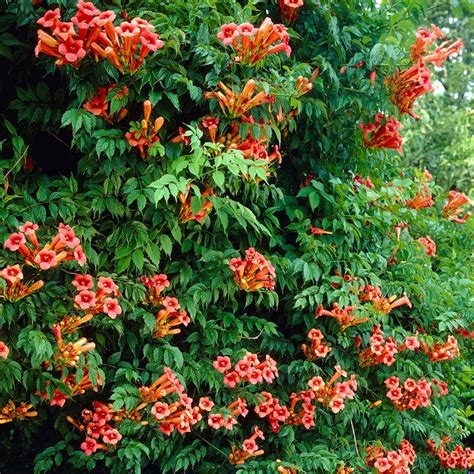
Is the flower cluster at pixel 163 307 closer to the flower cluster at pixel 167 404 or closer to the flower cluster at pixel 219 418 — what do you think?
the flower cluster at pixel 167 404

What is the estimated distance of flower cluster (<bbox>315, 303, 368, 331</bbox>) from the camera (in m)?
4.18

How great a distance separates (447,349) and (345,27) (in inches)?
88.3

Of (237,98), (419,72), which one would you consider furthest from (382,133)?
(237,98)

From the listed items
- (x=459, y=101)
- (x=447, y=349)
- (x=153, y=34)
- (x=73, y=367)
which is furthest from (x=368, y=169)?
(x=459, y=101)

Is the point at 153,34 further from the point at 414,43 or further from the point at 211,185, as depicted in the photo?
the point at 414,43

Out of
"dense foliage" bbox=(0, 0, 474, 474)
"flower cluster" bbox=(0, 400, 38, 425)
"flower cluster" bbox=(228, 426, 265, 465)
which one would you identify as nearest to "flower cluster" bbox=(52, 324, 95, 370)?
"dense foliage" bbox=(0, 0, 474, 474)

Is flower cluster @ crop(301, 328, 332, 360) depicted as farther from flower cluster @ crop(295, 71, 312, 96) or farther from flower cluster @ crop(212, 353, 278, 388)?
flower cluster @ crop(295, 71, 312, 96)

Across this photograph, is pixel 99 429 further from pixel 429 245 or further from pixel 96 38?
pixel 429 245

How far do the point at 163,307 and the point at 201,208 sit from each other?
1.86 feet

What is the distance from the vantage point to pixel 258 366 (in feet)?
12.6

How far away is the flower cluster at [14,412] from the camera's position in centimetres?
336

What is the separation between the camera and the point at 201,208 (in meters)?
3.51

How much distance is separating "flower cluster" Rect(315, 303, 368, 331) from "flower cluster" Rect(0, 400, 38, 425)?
1.74 metres

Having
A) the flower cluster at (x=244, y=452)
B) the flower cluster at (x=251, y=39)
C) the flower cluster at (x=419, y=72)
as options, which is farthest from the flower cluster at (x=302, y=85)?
the flower cluster at (x=244, y=452)
